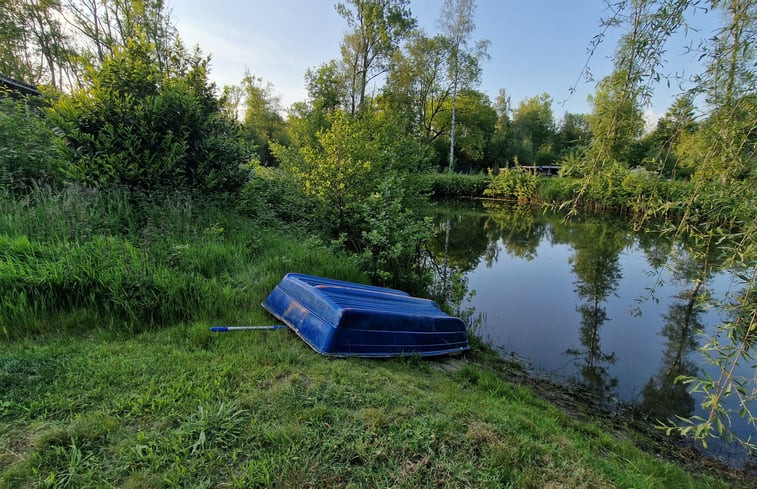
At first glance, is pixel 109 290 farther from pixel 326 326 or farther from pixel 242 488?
pixel 242 488

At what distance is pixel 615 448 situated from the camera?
283 centimetres

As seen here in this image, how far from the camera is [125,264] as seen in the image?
3363mm

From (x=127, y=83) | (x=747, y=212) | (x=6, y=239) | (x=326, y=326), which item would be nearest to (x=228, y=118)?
(x=127, y=83)

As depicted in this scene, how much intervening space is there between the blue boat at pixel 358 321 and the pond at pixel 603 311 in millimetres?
1840

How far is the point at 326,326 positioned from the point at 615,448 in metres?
2.67

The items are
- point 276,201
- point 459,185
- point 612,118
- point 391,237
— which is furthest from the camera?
point 459,185

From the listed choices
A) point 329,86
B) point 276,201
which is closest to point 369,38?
point 329,86

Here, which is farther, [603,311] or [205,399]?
[603,311]

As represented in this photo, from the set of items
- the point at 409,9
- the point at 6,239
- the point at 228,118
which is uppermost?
the point at 409,9

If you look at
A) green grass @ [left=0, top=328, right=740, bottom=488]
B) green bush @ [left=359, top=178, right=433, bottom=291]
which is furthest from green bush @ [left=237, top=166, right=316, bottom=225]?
green grass @ [left=0, top=328, right=740, bottom=488]

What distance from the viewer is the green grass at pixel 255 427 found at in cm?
165

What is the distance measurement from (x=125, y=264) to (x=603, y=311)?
25.5 feet

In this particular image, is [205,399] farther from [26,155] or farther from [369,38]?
[369,38]

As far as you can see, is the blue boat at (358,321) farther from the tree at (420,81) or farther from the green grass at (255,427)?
the tree at (420,81)
